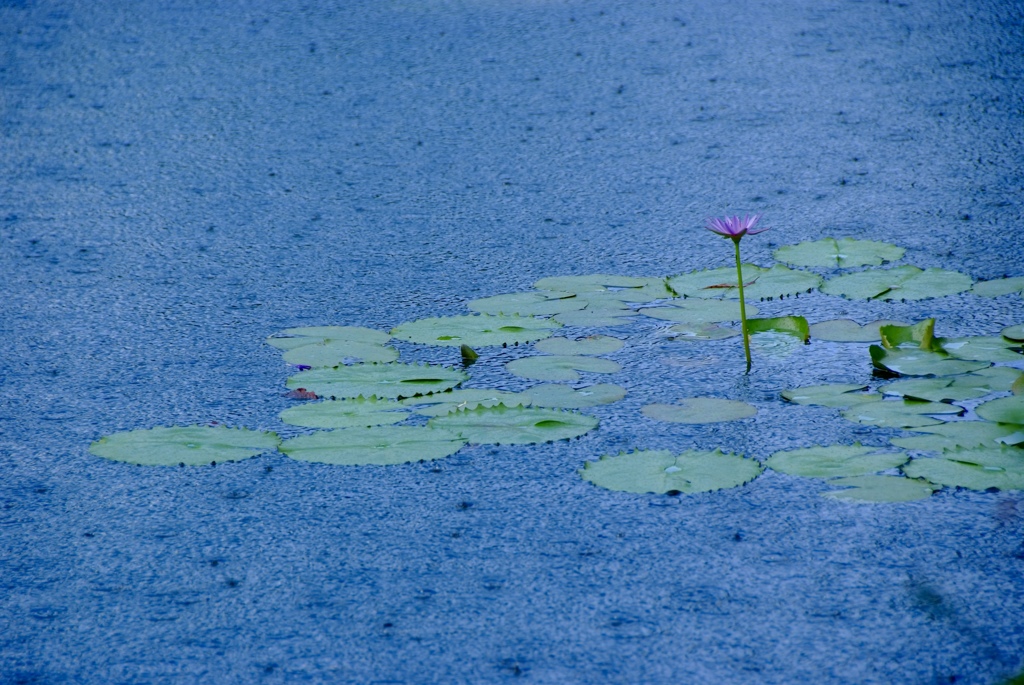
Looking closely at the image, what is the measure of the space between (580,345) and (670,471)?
0.51m

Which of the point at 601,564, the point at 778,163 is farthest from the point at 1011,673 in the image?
the point at 778,163

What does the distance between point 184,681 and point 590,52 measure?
2.85m

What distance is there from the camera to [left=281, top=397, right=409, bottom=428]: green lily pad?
168 cm

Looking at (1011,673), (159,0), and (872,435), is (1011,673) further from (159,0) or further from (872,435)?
(159,0)

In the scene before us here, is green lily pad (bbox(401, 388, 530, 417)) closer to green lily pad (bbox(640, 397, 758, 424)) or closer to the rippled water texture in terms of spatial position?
the rippled water texture

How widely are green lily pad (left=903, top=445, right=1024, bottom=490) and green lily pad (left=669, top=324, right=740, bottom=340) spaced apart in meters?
0.55

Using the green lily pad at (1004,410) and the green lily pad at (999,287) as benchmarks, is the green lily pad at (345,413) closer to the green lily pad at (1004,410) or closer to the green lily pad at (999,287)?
the green lily pad at (1004,410)

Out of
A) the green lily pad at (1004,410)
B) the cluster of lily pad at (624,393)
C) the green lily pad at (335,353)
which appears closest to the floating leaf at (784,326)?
the cluster of lily pad at (624,393)

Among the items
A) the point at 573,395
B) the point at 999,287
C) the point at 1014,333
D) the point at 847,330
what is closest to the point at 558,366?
the point at 573,395

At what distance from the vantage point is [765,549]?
1.31 meters

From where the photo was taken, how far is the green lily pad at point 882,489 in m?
1.40

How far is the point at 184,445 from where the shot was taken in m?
1.63

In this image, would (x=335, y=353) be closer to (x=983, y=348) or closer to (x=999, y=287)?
(x=983, y=348)

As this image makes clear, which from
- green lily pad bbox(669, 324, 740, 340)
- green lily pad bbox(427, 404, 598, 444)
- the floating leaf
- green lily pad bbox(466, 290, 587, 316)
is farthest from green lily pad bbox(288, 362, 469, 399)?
the floating leaf
